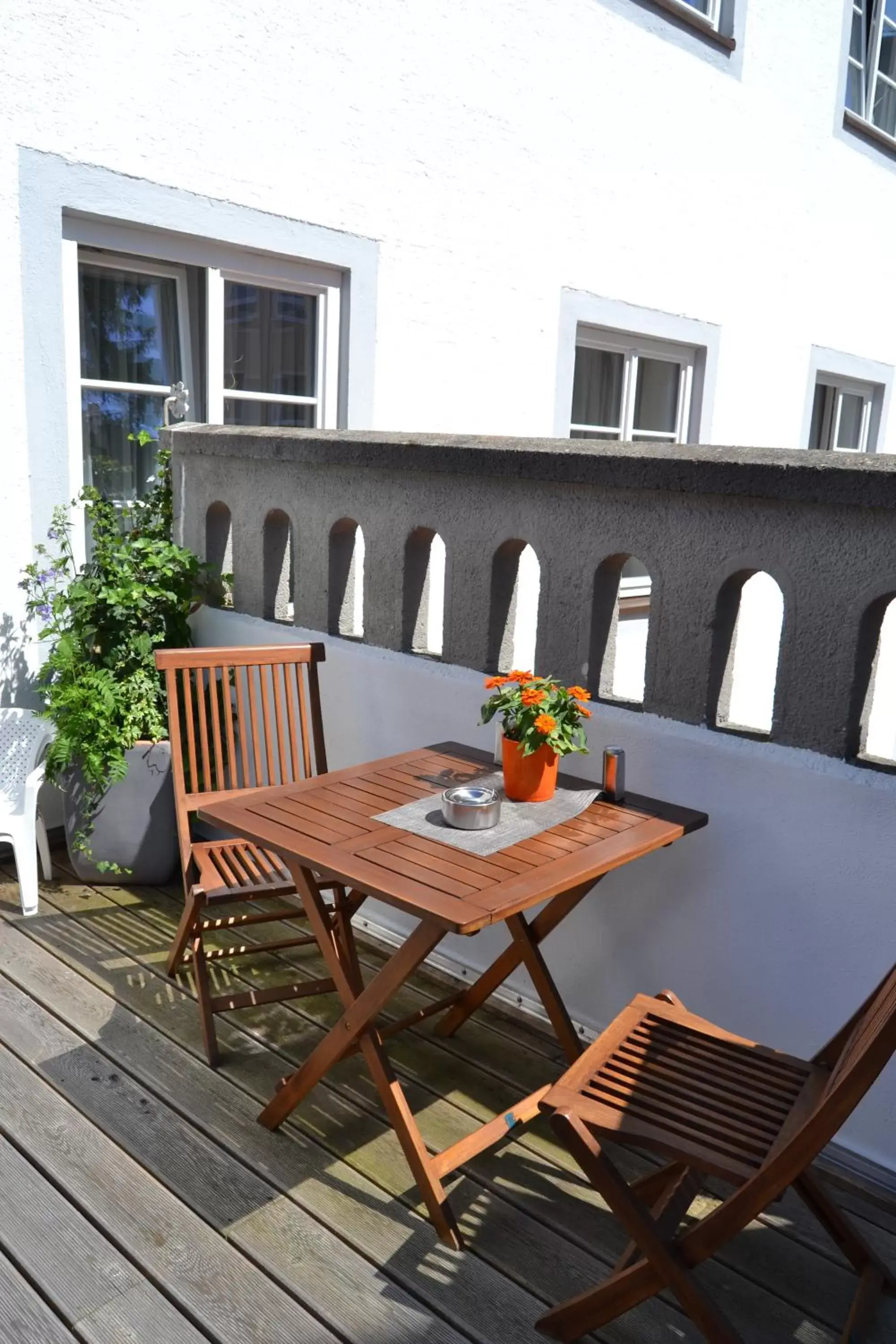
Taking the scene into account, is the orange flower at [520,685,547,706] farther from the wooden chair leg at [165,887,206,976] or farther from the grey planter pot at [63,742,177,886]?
the grey planter pot at [63,742,177,886]

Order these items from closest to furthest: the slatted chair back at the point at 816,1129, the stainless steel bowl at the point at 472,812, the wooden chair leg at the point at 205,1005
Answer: the slatted chair back at the point at 816,1129 → the stainless steel bowl at the point at 472,812 → the wooden chair leg at the point at 205,1005

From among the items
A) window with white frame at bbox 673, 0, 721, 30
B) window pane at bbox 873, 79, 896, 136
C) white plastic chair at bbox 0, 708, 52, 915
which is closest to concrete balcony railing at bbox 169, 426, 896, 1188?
white plastic chair at bbox 0, 708, 52, 915

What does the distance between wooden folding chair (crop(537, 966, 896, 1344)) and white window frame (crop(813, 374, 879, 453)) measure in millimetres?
6718

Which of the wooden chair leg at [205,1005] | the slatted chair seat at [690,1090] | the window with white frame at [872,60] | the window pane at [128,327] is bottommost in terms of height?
the wooden chair leg at [205,1005]

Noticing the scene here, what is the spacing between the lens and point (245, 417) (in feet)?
15.3

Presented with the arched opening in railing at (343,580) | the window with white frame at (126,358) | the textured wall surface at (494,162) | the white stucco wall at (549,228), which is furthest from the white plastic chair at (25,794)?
the arched opening in railing at (343,580)

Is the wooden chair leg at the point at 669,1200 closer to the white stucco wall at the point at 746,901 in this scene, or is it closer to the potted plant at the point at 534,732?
the white stucco wall at the point at 746,901

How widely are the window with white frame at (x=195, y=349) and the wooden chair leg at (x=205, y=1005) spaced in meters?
2.05

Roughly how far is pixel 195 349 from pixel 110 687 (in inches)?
60.5

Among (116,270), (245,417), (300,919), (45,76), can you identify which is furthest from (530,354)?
(300,919)

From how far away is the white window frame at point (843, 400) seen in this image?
26.6ft

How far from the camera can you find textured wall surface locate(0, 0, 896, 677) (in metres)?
3.81

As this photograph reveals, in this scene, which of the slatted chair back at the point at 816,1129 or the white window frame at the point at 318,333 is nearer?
the slatted chair back at the point at 816,1129

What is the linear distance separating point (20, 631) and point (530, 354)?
3.02 metres
